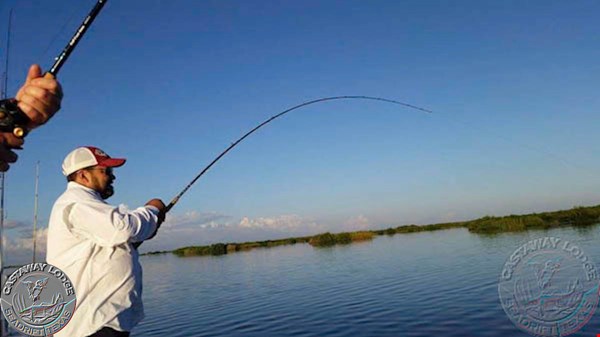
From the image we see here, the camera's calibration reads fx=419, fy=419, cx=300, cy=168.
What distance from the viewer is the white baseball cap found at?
3.50m

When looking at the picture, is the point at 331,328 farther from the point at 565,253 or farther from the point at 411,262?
the point at 411,262

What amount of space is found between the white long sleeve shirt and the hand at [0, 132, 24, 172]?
155cm

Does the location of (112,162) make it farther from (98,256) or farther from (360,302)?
(360,302)

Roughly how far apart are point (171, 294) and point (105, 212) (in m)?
21.3

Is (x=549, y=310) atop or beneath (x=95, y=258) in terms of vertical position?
beneath

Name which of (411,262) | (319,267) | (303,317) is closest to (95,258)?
(303,317)

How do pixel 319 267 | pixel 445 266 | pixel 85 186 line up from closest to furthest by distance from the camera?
pixel 85 186 < pixel 445 266 < pixel 319 267

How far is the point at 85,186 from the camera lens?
350cm

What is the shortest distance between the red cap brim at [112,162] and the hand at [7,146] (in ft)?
6.74

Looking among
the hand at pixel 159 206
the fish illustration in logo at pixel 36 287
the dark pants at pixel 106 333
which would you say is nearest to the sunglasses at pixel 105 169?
the hand at pixel 159 206

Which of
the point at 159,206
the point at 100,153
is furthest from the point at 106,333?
the point at 100,153

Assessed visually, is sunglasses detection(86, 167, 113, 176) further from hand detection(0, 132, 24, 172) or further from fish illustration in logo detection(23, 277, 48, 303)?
hand detection(0, 132, 24, 172)

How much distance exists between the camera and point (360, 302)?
13.9 m

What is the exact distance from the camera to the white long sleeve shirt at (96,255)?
3.08m
